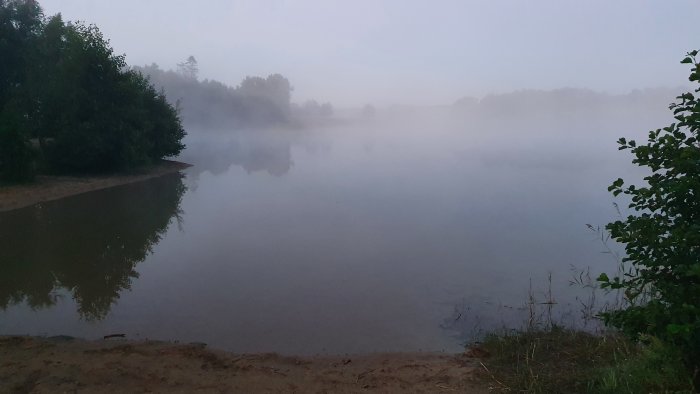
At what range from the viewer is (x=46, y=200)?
15.1 meters

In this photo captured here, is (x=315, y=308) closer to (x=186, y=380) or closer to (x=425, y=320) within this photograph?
(x=425, y=320)

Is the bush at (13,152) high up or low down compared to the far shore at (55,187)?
up

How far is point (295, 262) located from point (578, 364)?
226 inches

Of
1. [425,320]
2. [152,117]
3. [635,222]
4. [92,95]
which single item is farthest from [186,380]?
[152,117]

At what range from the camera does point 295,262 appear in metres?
9.43

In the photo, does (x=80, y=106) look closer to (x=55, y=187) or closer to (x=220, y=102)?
(x=55, y=187)

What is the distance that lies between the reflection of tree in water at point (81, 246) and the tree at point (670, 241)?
644 centimetres

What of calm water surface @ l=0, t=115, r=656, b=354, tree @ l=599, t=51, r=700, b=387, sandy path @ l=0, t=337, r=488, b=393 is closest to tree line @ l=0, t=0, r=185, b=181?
calm water surface @ l=0, t=115, r=656, b=354

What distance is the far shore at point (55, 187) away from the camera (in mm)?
14336

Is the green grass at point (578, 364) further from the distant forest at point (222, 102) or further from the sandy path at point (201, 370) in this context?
the distant forest at point (222, 102)

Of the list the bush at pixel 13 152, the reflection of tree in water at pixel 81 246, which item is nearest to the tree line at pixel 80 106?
the bush at pixel 13 152

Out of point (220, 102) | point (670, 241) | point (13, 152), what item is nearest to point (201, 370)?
point (670, 241)

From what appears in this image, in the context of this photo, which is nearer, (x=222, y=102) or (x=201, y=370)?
(x=201, y=370)

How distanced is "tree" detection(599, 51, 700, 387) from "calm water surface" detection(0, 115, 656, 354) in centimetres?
305
